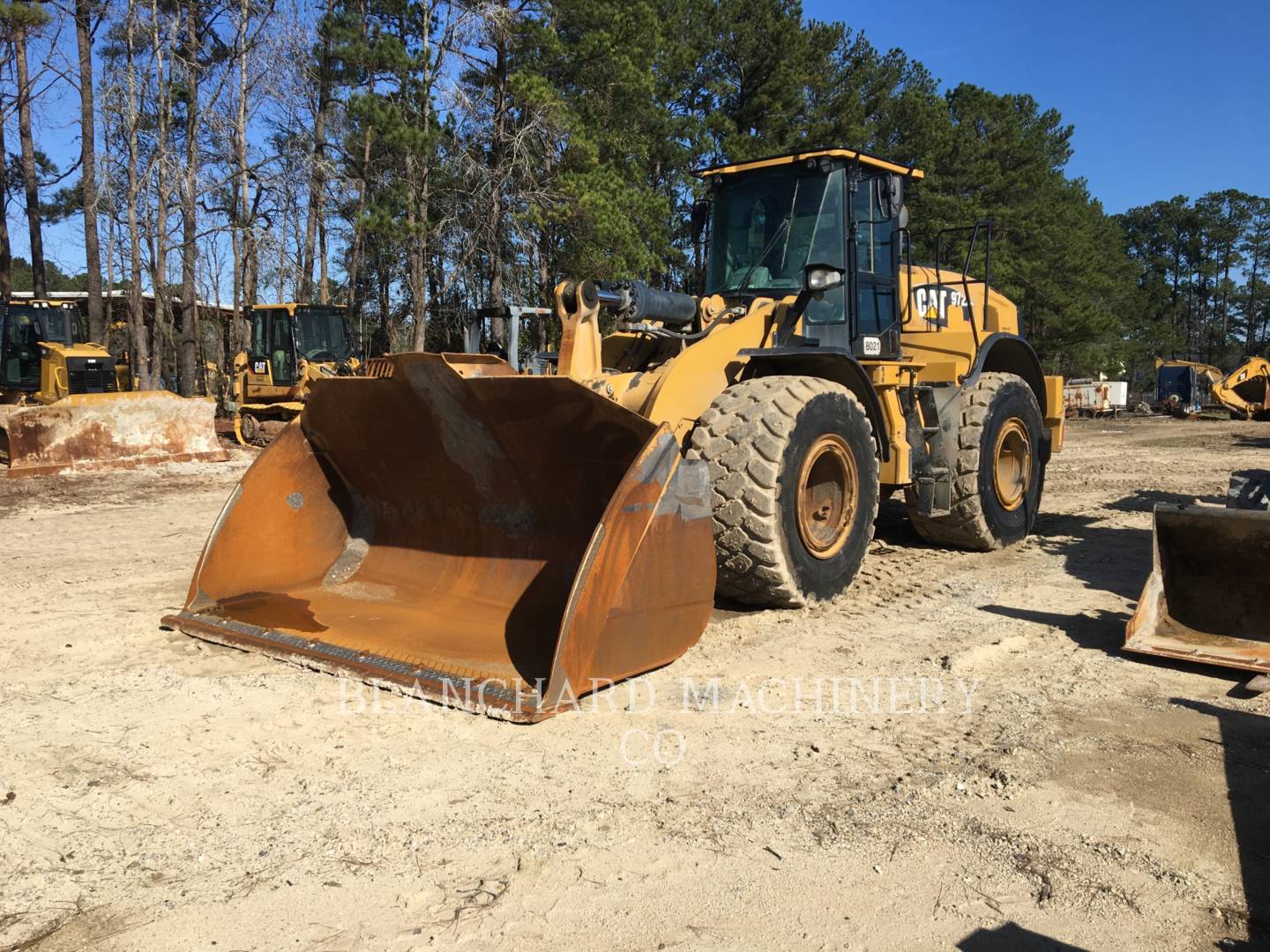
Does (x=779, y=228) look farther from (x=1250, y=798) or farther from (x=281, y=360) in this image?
(x=281, y=360)

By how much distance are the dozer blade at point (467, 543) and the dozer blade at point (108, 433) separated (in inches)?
333

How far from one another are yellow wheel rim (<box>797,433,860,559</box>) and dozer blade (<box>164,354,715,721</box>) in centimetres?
118

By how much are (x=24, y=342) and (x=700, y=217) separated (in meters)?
16.2

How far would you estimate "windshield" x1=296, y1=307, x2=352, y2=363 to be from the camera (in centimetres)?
1894

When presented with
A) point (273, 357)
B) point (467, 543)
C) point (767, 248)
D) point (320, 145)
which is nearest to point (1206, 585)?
point (767, 248)

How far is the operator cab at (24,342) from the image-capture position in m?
17.5

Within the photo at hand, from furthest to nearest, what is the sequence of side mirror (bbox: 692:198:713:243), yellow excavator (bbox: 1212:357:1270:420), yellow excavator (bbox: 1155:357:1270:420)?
yellow excavator (bbox: 1155:357:1270:420) → yellow excavator (bbox: 1212:357:1270:420) → side mirror (bbox: 692:198:713:243)

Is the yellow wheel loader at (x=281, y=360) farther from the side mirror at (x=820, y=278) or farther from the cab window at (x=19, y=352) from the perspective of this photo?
the side mirror at (x=820, y=278)

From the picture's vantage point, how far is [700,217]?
6.52 meters

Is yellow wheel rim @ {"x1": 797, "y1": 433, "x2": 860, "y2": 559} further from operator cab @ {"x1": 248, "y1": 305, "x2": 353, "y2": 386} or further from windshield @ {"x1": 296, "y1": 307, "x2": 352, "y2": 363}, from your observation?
windshield @ {"x1": 296, "y1": 307, "x2": 352, "y2": 363}

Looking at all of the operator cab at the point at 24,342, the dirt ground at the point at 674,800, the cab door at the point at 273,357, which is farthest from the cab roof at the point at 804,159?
the operator cab at the point at 24,342

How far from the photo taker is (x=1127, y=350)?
6519cm

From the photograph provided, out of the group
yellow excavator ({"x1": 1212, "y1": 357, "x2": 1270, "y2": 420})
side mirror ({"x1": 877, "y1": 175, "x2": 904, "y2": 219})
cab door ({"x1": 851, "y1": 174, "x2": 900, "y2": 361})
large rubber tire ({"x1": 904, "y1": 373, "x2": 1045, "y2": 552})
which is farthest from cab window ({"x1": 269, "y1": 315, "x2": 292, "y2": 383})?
A: yellow excavator ({"x1": 1212, "y1": 357, "x2": 1270, "y2": 420})

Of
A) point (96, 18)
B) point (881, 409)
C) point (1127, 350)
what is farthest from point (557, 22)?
point (1127, 350)
